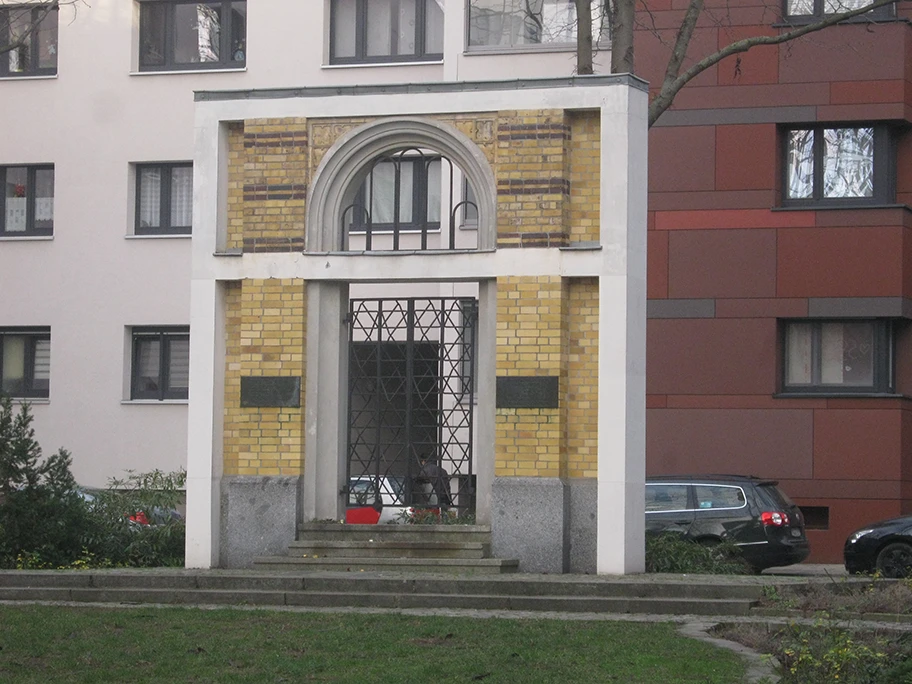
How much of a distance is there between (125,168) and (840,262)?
48.8 ft

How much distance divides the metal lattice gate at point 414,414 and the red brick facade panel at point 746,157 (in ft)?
40.8

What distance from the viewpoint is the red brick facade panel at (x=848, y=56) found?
92.6 ft

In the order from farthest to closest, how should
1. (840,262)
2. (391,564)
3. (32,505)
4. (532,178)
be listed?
1. (840,262)
2. (32,505)
3. (532,178)
4. (391,564)

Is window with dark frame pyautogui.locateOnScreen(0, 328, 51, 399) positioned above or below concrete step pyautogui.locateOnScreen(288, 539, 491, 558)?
above

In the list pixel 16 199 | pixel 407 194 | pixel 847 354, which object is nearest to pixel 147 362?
pixel 16 199

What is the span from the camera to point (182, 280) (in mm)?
33188

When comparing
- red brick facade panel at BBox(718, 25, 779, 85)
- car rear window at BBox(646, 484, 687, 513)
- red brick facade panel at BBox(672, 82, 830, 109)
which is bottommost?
car rear window at BBox(646, 484, 687, 513)

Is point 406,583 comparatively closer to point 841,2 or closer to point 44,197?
point 841,2

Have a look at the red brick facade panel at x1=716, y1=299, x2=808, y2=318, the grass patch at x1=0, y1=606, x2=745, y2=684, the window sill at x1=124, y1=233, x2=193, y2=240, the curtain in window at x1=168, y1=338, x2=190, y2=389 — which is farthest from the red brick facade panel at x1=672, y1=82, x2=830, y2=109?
the grass patch at x1=0, y1=606, x2=745, y2=684

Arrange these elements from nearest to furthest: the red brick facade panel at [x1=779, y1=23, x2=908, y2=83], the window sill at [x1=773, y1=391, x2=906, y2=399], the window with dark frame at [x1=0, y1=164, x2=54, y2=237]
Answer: the window sill at [x1=773, y1=391, x2=906, y2=399] → the red brick facade panel at [x1=779, y1=23, x2=908, y2=83] → the window with dark frame at [x1=0, y1=164, x2=54, y2=237]

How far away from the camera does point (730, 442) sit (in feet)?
93.0

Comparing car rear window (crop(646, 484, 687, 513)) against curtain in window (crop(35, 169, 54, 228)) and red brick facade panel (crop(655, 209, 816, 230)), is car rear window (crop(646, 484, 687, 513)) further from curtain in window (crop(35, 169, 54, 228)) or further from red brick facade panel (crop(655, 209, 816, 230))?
curtain in window (crop(35, 169, 54, 228))

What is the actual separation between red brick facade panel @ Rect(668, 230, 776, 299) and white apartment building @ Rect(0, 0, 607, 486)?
20.5 ft

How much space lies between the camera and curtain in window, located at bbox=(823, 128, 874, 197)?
28.6m
